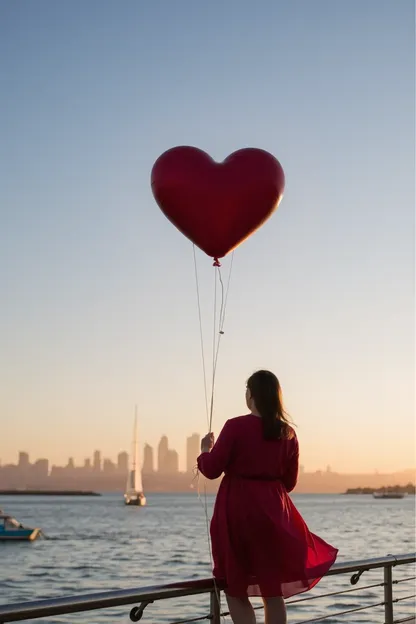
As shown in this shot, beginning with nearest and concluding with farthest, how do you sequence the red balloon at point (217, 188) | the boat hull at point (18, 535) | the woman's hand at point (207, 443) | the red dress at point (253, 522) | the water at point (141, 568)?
the red dress at point (253, 522) < the woman's hand at point (207, 443) < the red balloon at point (217, 188) < the water at point (141, 568) < the boat hull at point (18, 535)

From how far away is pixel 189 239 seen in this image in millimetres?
5387

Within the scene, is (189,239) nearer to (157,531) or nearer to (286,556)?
(286,556)

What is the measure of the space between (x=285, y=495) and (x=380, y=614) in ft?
66.4

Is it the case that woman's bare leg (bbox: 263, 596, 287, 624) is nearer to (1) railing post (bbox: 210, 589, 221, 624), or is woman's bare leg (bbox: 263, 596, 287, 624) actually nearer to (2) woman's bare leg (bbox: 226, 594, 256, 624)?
(2) woman's bare leg (bbox: 226, 594, 256, 624)

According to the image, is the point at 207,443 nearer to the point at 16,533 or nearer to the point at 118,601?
the point at 118,601

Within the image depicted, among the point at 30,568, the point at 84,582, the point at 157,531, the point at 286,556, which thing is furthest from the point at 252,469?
the point at 157,531

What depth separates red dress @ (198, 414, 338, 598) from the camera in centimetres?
397

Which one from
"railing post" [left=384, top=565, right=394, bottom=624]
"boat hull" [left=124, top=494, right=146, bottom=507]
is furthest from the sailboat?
"railing post" [left=384, top=565, right=394, bottom=624]

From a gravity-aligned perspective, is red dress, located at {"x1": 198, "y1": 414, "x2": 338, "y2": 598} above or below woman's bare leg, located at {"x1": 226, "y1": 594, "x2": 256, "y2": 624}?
above

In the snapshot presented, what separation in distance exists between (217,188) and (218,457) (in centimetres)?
180

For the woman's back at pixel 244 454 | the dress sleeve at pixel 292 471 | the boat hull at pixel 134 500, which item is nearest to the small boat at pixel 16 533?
the dress sleeve at pixel 292 471

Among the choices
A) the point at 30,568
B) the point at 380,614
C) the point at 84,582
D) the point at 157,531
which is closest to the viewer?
the point at 380,614

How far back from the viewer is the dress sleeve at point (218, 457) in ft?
13.1

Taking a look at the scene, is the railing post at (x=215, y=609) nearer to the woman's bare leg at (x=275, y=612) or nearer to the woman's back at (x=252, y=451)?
the woman's bare leg at (x=275, y=612)
